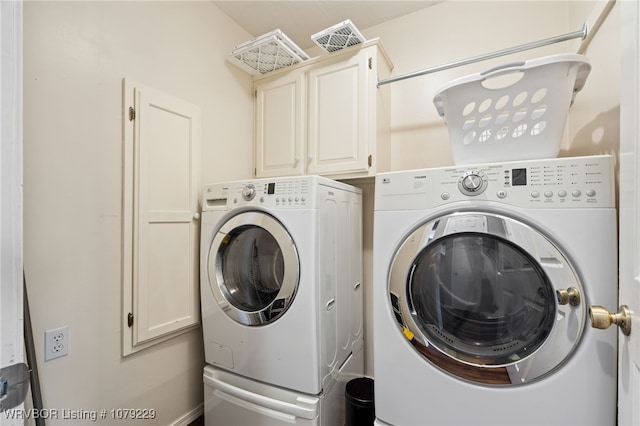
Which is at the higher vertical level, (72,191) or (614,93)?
(614,93)

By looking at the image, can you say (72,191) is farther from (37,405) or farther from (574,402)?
(574,402)

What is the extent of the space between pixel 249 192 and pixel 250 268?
15.7 inches

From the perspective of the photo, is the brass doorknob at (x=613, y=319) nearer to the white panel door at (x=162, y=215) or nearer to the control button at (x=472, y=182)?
the control button at (x=472, y=182)

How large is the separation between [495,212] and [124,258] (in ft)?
5.08

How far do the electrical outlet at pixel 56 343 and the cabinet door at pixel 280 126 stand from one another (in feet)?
4.29

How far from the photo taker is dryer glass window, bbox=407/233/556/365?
96cm

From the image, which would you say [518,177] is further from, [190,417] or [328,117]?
[190,417]

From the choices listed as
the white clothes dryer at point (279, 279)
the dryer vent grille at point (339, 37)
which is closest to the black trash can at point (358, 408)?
the white clothes dryer at point (279, 279)

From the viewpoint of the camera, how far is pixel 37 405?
1.02 metres

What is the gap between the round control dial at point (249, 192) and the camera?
4.56 ft

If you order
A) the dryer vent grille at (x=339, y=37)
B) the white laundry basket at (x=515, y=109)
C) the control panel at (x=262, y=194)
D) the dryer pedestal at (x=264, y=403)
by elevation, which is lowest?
the dryer pedestal at (x=264, y=403)

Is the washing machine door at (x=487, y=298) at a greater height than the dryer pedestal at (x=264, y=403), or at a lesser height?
greater

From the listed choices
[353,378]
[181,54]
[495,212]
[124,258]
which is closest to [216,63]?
[181,54]

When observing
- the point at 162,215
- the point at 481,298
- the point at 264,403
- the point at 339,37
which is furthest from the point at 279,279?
the point at 339,37
